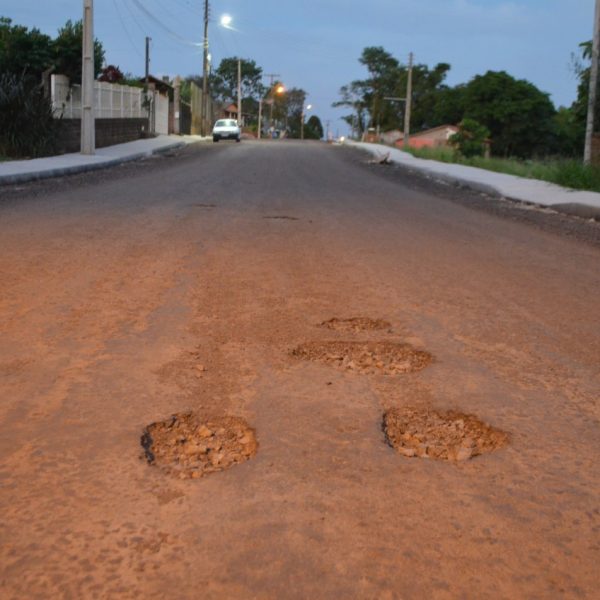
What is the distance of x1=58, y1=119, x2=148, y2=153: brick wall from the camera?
23.4m

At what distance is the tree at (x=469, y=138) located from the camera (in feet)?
111

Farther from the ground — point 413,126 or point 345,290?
point 413,126

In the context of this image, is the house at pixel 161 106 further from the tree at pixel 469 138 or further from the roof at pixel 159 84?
the tree at pixel 469 138

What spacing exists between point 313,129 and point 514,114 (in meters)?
79.0

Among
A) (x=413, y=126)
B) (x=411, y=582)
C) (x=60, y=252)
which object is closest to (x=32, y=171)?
(x=60, y=252)

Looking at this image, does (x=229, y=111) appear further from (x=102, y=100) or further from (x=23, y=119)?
(x=23, y=119)

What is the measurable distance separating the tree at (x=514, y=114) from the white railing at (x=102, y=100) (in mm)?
34159

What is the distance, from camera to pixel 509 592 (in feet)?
6.91

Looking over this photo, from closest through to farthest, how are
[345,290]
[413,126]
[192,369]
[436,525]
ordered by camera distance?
[436,525], [192,369], [345,290], [413,126]

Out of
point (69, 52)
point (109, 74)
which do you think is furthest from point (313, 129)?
point (69, 52)

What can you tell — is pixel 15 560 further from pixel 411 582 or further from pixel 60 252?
pixel 60 252

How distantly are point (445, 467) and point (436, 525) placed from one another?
0.44 meters

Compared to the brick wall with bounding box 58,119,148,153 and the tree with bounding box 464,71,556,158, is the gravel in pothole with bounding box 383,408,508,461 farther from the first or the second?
the tree with bounding box 464,71,556,158

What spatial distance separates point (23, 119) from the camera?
20.6m
